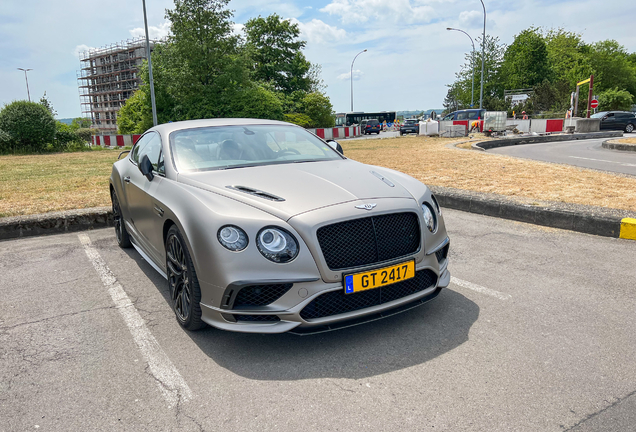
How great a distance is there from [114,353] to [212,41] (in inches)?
1368

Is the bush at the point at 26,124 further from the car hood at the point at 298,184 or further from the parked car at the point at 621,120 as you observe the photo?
the parked car at the point at 621,120

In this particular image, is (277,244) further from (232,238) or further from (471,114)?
(471,114)

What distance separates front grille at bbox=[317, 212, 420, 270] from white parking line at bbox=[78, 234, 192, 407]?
3.62 feet

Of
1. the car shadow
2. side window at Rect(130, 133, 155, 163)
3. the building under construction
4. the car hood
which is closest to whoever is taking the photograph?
the car shadow

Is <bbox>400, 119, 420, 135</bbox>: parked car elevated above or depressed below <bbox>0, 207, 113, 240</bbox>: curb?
above

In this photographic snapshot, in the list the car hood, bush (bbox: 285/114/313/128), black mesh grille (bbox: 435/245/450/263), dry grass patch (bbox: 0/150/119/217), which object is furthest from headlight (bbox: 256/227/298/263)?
bush (bbox: 285/114/313/128)

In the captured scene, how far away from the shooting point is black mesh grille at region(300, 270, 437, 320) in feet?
9.55

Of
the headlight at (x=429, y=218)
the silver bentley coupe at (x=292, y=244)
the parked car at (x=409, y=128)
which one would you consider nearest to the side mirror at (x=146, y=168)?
the silver bentley coupe at (x=292, y=244)

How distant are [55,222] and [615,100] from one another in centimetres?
7370

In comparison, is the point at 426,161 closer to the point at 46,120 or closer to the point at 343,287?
the point at 343,287

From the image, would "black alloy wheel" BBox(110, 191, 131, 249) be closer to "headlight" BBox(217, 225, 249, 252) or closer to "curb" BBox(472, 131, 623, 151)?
"headlight" BBox(217, 225, 249, 252)

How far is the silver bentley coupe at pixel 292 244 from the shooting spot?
2.85m

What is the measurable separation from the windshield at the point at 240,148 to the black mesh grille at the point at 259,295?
1366 mm

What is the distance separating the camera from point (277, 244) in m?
2.87
